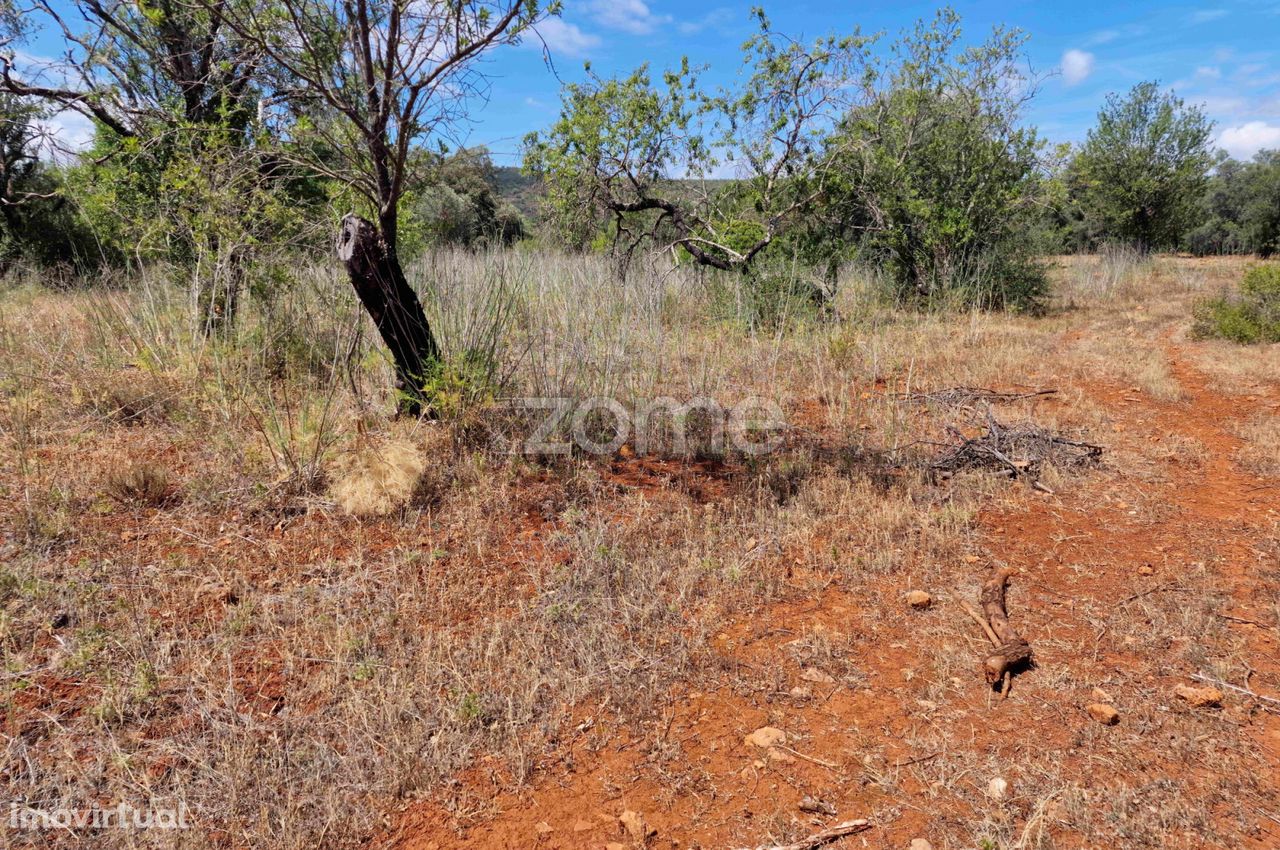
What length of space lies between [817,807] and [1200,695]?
145 centimetres

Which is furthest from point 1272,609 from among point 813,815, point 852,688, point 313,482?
point 313,482

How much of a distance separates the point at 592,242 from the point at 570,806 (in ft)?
26.3

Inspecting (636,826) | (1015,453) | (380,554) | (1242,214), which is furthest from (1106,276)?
(1242,214)

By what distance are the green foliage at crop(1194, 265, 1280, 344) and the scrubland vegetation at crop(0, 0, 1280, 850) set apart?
6cm

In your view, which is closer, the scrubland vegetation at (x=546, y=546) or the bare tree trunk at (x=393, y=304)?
the scrubland vegetation at (x=546, y=546)

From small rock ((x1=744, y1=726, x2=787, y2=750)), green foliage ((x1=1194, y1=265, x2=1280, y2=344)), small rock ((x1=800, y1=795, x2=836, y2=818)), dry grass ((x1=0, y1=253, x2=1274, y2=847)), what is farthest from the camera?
green foliage ((x1=1194, y1=265, x2=1280, y2=344))

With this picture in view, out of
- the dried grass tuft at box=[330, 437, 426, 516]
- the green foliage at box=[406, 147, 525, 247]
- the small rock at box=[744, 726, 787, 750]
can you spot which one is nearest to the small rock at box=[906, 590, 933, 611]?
the small rock at box=[744, 726, 787, 750]

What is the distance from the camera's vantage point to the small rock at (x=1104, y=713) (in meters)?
2.03

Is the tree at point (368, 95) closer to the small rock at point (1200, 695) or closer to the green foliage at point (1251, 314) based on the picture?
the small rock at point (1200, 695)

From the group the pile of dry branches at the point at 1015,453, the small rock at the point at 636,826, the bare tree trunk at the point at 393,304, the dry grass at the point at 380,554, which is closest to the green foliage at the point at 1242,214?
the pile of dry branches at the point at 1015,453

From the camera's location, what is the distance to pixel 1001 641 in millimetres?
2389

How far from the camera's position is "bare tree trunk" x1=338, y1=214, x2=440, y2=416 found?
12.1 ft

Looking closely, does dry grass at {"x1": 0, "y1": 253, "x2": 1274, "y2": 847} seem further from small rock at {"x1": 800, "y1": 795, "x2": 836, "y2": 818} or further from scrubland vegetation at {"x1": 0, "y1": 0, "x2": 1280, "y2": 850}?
small rock at {"x1": 800, "y1": 795, "x2": 836, "y2": 818}

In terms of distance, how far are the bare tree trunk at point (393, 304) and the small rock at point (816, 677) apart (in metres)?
2.71
